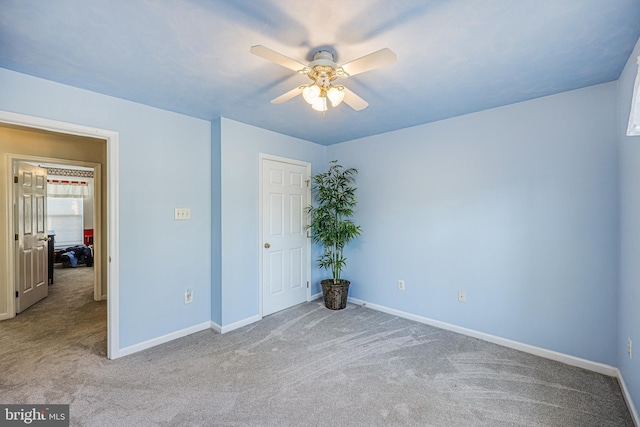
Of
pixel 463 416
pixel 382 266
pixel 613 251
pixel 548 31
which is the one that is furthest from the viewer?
pixel 382 266

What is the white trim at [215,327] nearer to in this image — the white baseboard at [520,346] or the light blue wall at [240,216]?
the light blue wall at [240,216]

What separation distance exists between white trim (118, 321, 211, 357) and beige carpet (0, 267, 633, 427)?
3.5 inches

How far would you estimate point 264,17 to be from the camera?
145 cm

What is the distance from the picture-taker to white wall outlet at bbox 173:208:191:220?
113 inches

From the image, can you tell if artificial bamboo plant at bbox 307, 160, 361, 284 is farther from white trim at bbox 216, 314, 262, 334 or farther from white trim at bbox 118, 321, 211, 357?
white trim at bbox 118, 321, 211, 357

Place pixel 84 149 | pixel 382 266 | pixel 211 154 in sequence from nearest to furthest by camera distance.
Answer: pixel 211 154 → pixel 382 266 → pixel 84 149

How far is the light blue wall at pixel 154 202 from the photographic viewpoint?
2.37 meters

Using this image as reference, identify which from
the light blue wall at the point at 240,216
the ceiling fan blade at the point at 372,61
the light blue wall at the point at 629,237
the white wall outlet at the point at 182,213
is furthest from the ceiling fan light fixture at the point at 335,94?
the white wall outlet at the point at 182,213

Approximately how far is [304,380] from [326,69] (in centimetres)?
220

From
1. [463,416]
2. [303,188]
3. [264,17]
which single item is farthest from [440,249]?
[264,17]

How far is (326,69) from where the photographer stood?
→ 1.75 meters

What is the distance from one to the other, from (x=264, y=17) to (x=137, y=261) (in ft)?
7.59

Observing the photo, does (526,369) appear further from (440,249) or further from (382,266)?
(382,266)

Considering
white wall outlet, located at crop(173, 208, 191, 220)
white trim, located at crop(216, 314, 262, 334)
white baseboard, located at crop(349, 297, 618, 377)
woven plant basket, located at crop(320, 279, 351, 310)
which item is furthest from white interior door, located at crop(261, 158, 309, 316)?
white baseboard, located at crop(349, 297, 618, 377)
